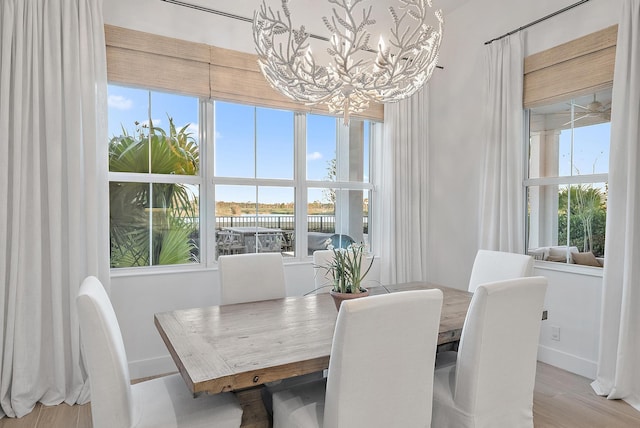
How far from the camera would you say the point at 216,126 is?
11.1ft

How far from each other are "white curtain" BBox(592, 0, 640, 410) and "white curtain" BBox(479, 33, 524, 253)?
73 cm

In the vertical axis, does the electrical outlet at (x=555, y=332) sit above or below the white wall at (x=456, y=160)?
below

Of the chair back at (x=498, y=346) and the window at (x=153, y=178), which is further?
the window at (x=153, y=178)

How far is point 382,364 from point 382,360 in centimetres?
2

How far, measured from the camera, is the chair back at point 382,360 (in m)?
1.35

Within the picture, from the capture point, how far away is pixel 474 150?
12.7ft

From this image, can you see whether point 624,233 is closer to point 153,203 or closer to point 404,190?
point 404,190

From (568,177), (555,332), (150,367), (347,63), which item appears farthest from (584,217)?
(150,367)

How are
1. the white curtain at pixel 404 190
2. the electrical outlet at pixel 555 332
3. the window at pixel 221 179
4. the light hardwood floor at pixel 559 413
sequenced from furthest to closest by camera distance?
the white curtain at pixel 404 190 → the electrical outlet at pixel 555 332 → the window at pixel 221 179 → the light hardwood floor at pixel 559 413

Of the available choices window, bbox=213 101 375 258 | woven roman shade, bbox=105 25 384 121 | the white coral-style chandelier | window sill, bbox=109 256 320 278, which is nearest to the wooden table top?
window sill, bbox=109 256 320 278

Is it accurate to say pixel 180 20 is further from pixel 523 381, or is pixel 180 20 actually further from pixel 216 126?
pixel 523 381

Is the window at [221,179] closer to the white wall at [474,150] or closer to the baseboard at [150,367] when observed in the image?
the baseboard at [150,367]

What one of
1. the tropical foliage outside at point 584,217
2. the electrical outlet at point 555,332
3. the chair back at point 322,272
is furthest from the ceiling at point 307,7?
the electrical outlet at point 555,332

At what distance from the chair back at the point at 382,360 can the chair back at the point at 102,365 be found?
0.74 metres
